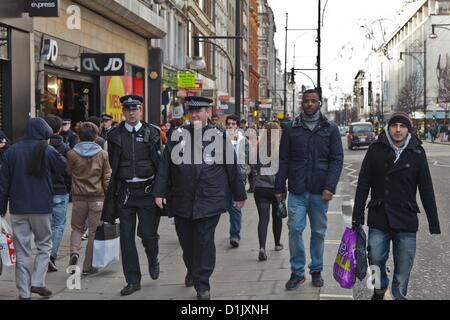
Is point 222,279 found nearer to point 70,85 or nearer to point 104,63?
point 104,63

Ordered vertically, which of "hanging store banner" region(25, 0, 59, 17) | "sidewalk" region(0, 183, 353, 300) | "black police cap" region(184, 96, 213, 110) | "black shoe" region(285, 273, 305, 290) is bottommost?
"sidewalk" region(0, 183, 353, 300)

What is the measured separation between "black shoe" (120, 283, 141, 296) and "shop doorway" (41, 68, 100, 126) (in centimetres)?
927

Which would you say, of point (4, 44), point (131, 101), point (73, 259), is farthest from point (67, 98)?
point (131, 101)

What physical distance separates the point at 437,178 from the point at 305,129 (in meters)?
14.5

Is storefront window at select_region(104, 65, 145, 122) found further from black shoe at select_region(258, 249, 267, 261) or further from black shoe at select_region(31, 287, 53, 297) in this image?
black shoe at select_region(31, 287, 53, 297)

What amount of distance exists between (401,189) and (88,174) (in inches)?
142

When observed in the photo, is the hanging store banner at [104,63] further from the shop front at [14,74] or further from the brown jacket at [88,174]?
the brown jacket at [88,174]

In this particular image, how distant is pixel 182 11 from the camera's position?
31.5 meters

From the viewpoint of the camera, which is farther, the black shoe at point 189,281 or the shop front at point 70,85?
the shop front at point 70,85

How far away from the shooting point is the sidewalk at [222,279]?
6.35m

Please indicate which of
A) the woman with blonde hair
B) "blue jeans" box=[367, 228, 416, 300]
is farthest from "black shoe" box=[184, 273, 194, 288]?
"blue jeans" box=[367, 228, 416, 300]

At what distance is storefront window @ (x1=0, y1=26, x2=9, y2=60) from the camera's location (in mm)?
13070

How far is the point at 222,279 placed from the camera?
7145 mm

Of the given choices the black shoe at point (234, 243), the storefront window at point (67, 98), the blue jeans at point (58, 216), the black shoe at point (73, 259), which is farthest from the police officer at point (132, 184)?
the storefront window at point (67, 98)
